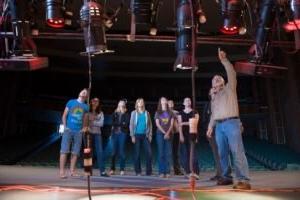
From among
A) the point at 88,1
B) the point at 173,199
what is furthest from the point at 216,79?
the point at 88,1

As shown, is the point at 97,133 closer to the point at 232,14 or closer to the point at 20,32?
the point at 20,32

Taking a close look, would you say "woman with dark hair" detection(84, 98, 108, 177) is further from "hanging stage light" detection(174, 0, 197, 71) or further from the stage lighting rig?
"hanging stage light" detection(174, 0, 197, 71)

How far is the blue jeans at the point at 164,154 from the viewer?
6.44 metres

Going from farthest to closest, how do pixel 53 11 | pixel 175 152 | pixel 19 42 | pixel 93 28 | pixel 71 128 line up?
1. pixel 175 152
2. pixel 71 128
3. pixel 19 42
4. pixel 53 11
5. pixel 93 28

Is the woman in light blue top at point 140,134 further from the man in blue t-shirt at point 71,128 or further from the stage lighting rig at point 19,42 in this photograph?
the stage lighting rig at point 19,42

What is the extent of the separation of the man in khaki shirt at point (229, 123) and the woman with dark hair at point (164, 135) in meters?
1.69

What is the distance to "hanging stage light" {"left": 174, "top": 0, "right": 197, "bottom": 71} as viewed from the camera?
10.5 ft

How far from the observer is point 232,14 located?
3617 millimetres

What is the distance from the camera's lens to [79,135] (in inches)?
235

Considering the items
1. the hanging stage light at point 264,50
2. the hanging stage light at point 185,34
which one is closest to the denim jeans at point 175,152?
the hanging stage light at point 264,50

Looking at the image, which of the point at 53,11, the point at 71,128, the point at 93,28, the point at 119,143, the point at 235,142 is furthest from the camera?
the point at 119,143

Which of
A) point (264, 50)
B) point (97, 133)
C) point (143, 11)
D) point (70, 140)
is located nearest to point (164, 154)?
point (97, 133)

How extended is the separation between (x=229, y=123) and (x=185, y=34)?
1631 mm

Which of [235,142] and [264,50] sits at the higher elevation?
[264,50]
